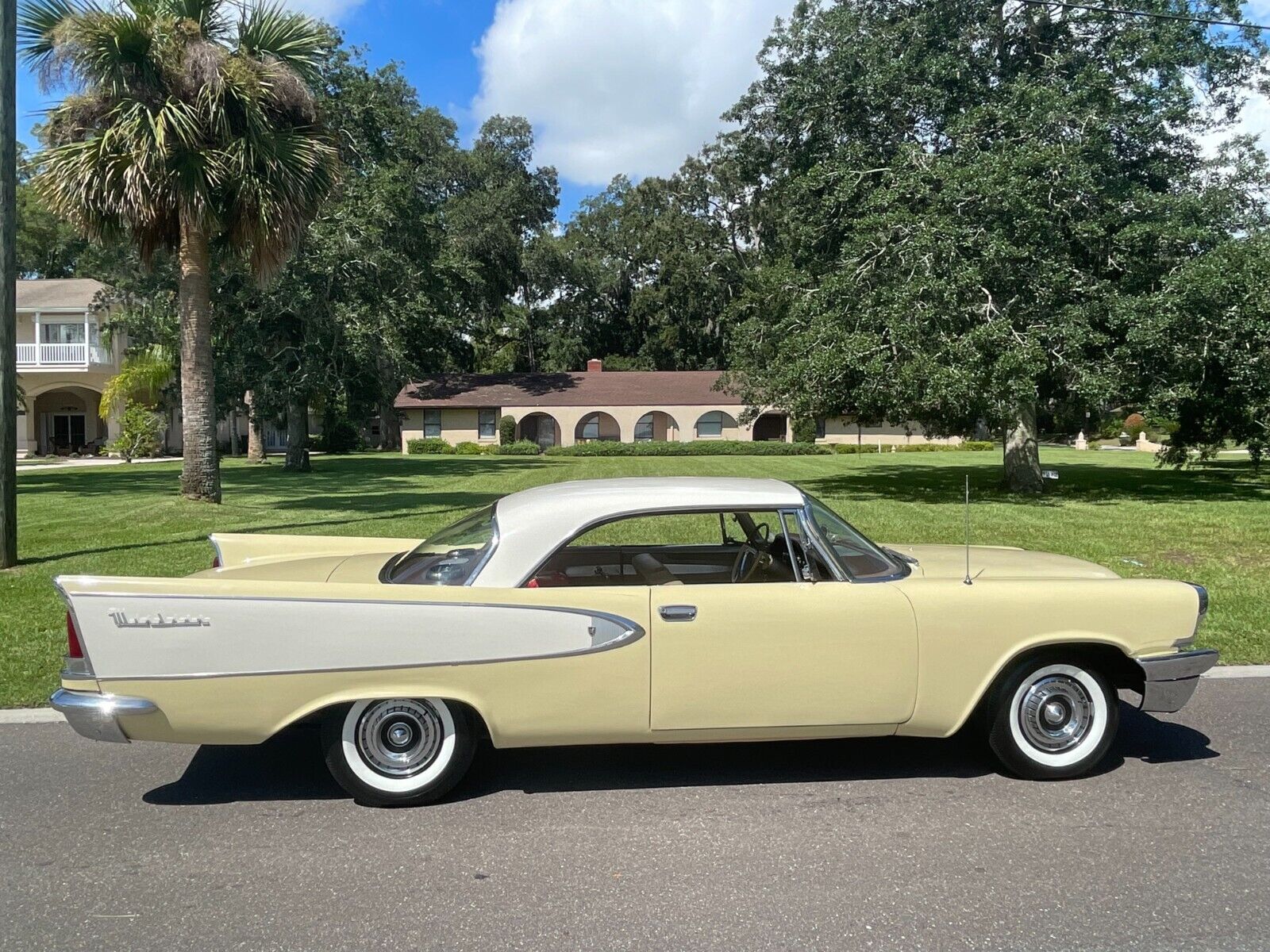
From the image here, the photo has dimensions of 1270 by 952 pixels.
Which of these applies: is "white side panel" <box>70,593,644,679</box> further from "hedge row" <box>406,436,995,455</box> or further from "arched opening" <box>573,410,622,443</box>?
"arched opening" <box>573,410,622,443</box>

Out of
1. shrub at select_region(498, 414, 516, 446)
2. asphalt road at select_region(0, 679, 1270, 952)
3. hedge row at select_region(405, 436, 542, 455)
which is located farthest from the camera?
shrub at select_region(498, 414, 516, 446)

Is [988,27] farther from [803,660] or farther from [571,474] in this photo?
[803,660]

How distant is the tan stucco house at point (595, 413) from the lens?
50438mm

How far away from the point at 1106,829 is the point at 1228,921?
76cm

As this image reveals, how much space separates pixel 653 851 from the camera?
398cm

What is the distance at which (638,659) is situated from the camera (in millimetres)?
4309

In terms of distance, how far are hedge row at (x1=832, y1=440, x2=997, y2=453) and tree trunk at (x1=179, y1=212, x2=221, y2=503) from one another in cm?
3505

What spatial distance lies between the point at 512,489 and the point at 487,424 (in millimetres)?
29583

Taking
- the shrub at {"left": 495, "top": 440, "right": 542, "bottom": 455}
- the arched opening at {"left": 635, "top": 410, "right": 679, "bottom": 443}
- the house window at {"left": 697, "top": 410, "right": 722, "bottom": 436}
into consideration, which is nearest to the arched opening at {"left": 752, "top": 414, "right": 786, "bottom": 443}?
the house window at {"left": 697, "top": 410, "right": 722, "bottom": 436}

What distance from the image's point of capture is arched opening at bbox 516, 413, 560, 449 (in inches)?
2028

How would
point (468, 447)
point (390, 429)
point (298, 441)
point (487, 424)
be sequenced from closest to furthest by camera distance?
point (298, 441)
point (468, 447)
point (487, 424)
point (390, 429)

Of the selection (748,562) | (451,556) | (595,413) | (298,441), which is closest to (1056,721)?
(748,562)

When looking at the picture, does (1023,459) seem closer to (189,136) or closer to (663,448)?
(189,136)

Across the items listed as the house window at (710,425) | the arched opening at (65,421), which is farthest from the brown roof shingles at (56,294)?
the house window at (710,425)
